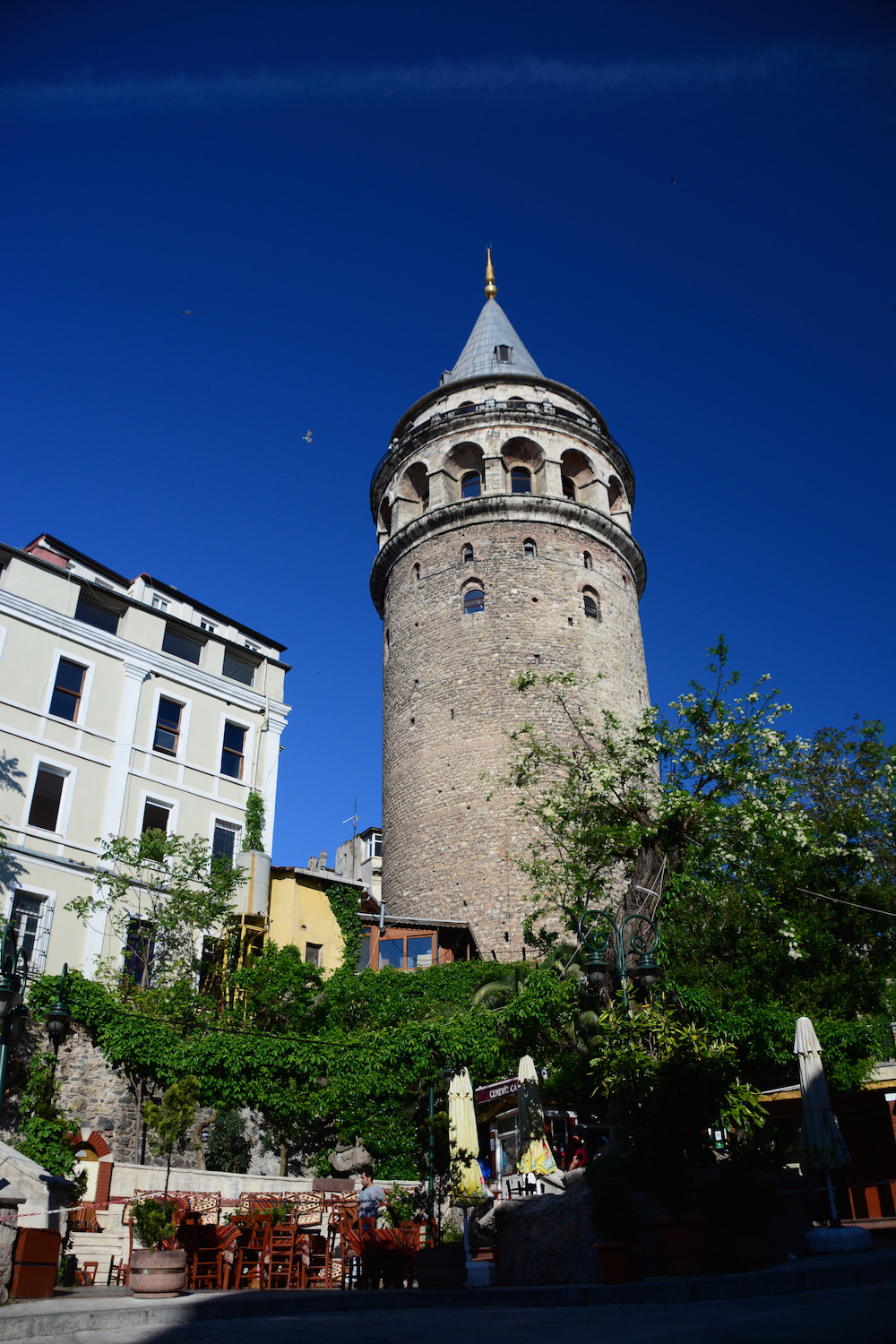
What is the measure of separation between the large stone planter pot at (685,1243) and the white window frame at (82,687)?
14685mm

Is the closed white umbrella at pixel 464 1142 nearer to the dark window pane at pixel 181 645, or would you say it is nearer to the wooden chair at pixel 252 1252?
the wooden chair at pixel 252 1252

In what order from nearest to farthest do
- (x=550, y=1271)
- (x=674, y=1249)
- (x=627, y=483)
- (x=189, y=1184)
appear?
(x=674, y=1249) → (x=550, y=1271) → (x=189, y=1184) → (x=627, y=483)

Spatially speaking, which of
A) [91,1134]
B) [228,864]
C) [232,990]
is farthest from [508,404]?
[91,1134]

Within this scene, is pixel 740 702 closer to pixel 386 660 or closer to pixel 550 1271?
pixel 550 1271

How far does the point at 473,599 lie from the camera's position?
95.8 ft

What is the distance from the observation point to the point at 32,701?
62.5 ft

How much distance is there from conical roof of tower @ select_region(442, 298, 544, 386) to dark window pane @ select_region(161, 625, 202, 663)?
15.2 meters

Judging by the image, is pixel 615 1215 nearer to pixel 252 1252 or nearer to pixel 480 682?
pixel 252 1252

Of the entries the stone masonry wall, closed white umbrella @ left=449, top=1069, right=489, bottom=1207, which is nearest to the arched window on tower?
the stone masonry wall

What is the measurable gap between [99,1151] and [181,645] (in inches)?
425

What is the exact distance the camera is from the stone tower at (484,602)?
86.0 feet

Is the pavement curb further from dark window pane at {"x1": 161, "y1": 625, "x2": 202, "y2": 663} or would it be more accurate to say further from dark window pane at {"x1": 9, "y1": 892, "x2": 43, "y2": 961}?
dark window pane at {"x1": 161, "y1": 625, "x2": 202, "y2": 663}

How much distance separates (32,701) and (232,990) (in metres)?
6.63

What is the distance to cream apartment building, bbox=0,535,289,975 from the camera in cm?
1786
